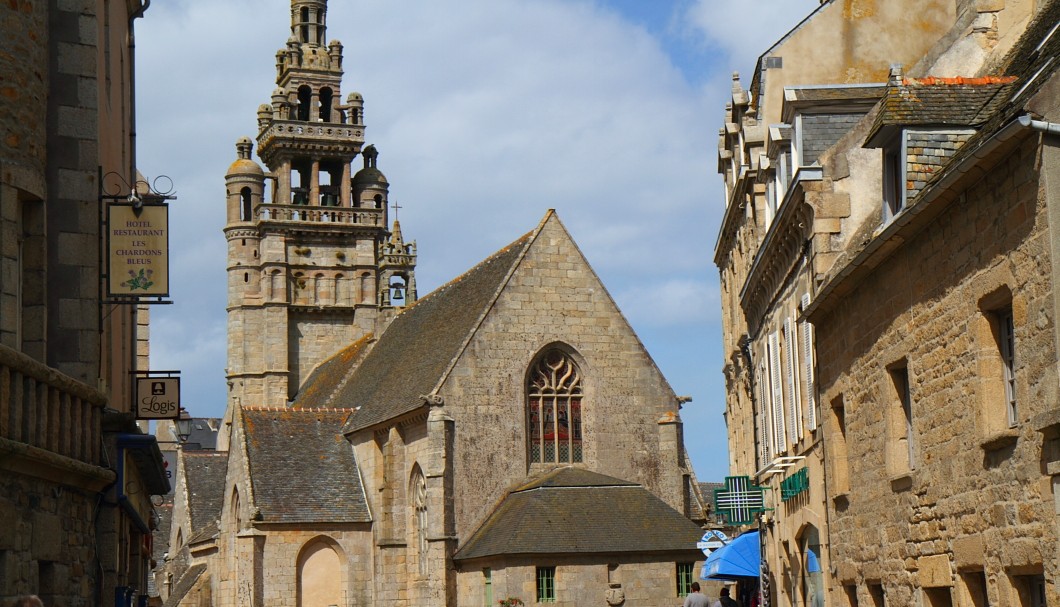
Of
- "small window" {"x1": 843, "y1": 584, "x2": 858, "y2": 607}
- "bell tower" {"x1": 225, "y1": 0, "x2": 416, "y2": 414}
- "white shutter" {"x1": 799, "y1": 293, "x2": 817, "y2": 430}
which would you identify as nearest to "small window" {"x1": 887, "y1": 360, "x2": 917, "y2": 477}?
"small window" {"x1": 843, "y1": 584, "x2": 858, "y2": 607}

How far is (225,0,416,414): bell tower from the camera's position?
5519 centimetres

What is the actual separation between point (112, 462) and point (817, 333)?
761cm

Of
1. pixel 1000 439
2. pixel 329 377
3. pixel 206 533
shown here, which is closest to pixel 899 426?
pixel 1000 439

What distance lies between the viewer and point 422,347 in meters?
42.2

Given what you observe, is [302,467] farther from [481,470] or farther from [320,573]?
[481,470]

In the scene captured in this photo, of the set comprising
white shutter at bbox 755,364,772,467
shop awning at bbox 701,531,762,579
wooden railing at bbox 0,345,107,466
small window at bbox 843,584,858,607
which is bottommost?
small window at bbox 843,584,858,607

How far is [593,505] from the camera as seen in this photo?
1390 inches

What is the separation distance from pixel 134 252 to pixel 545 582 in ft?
61.7

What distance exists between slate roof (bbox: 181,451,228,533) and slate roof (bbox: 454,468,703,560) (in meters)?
16.4

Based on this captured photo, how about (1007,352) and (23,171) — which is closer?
(1007,352)

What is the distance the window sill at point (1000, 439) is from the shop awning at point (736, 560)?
12935 millimetres

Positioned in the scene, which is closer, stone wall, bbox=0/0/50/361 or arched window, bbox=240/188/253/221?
stone wall, bbox=0/0/50/361

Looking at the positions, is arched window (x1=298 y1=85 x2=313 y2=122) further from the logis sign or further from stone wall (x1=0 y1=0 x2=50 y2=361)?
stone wall (x1=0 y1=0 x2=50 y2=361)

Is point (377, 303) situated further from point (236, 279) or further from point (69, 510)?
point (69, 510)
